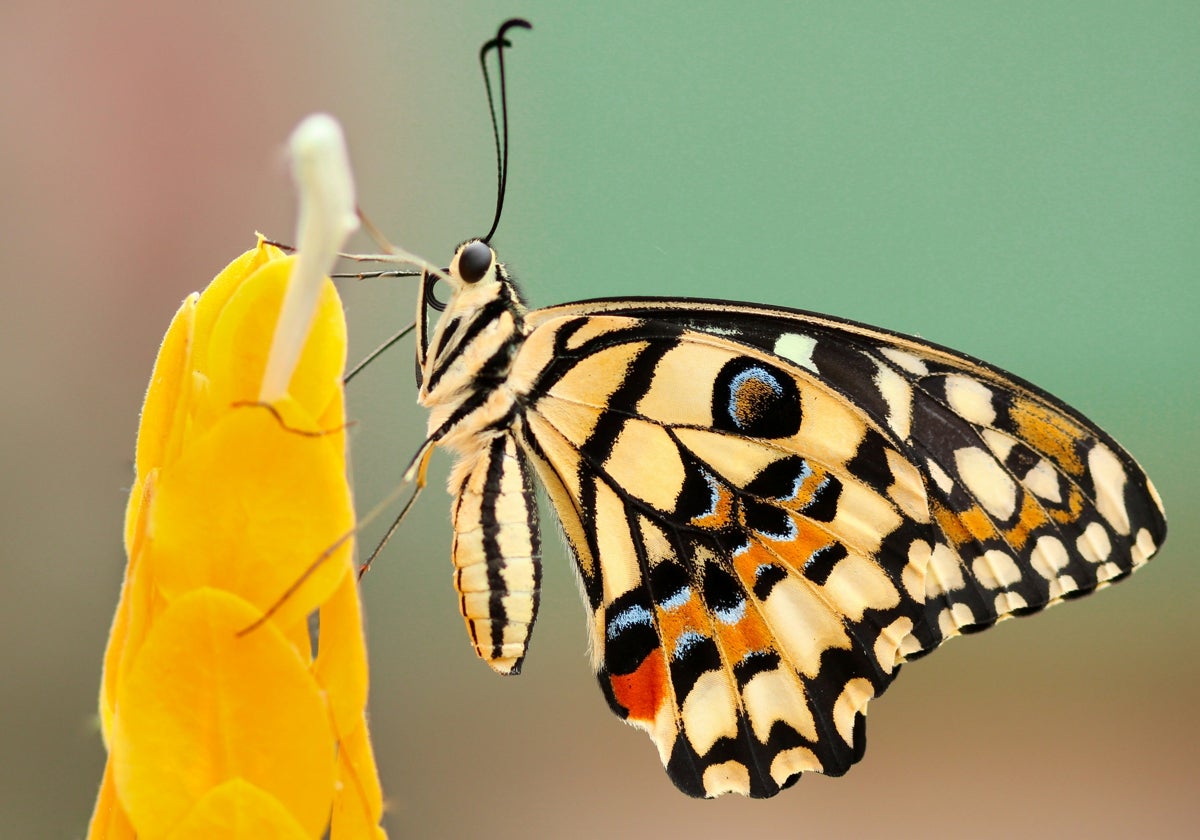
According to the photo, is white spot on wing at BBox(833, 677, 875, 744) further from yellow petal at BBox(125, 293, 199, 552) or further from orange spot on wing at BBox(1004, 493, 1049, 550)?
yellow petal at BBox(125, 293, 199, 552)

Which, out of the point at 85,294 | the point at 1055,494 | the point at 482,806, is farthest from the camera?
the point at 482,806

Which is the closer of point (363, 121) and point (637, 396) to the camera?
point (637, 396)

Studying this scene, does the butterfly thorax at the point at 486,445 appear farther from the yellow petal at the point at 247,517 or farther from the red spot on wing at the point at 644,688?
the yellow petal at the point at 247,517

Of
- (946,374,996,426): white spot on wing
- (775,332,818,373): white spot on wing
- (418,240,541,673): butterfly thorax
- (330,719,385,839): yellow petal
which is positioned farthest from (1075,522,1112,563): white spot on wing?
(330,719,385,839): yellow petal

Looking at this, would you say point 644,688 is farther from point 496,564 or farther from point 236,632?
point 236,632

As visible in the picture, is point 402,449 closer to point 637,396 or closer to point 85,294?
point 85,294

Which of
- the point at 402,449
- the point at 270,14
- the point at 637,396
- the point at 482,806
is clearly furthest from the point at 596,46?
the point at 637,396
